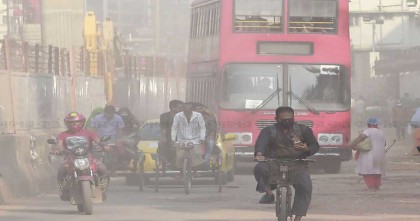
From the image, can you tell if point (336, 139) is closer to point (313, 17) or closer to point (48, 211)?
point (313, 17)

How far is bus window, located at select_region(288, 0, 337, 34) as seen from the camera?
91.1 ft

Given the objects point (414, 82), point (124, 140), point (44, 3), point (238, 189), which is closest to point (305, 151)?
point (238, 189)

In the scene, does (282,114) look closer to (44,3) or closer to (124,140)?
(124,140)

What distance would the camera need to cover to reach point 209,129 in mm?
22656

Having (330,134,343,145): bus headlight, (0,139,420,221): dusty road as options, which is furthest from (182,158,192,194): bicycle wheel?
(330,134,343,145): bus headlight

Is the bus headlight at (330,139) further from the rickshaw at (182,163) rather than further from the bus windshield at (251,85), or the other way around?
the rickshaw at (182,163)

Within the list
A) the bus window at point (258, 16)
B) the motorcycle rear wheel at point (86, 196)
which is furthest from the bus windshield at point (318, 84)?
the motorcycle rear wheel at point (86, 196)

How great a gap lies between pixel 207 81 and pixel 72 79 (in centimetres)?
535

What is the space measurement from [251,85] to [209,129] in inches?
208

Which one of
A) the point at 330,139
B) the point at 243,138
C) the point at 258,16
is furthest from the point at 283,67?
the point at 330,139

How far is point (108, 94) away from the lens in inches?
1916

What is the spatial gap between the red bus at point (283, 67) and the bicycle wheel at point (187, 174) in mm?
6045

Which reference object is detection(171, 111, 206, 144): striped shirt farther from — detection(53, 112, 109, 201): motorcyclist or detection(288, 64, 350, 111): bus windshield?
detection(288, 64, 350, 111): bus windshield

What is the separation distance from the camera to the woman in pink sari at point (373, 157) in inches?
886
